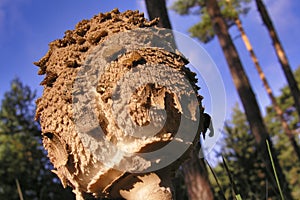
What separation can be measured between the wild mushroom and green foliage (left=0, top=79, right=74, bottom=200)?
6878 millimetres

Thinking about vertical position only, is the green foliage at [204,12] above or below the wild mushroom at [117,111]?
above

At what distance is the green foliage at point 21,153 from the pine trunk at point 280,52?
276 inches

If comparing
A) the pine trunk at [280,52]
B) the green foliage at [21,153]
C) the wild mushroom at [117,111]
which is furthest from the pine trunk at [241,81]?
the wild mushroom at [117,111]

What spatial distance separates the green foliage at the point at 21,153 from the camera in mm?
8562

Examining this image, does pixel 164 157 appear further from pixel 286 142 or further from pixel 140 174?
pixel 286 142

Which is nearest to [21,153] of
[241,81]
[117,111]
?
[241,81]

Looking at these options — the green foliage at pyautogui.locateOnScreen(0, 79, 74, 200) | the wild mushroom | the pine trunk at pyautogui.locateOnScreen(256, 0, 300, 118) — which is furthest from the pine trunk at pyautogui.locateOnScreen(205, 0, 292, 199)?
the wild mushroom

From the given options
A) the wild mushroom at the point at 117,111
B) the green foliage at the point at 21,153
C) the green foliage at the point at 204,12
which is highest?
the green foliage at the point at 204,12

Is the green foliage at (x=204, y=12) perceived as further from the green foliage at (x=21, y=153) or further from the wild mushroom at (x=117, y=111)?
the wild mushroom at (x=117, y=111)

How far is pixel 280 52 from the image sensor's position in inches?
460

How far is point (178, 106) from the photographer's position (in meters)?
1.49

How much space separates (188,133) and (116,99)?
39 cm

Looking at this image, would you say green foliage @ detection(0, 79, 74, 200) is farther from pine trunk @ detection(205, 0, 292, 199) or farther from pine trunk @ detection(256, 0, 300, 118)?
pine trunk @ detection(256, 0, 300, 118)

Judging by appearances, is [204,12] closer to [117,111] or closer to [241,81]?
[241,81]
